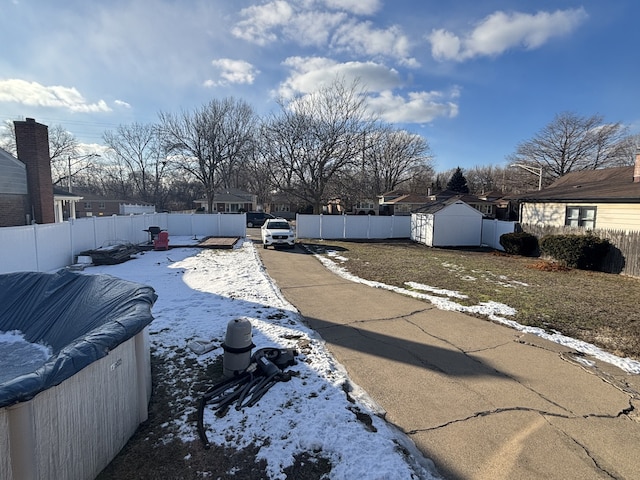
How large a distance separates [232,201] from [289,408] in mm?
43579

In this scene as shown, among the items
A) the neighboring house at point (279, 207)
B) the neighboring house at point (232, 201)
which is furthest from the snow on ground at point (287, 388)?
the neighboring house at point (279, 207)

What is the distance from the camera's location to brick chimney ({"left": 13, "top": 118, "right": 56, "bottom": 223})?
1426 cm

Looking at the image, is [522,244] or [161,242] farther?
[522,244]

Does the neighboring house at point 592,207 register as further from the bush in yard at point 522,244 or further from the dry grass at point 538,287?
the dry grass at point 538,287

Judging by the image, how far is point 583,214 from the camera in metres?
15.0

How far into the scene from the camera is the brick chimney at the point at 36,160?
14.3 m

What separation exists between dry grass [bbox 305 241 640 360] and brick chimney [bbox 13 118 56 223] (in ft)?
46.9

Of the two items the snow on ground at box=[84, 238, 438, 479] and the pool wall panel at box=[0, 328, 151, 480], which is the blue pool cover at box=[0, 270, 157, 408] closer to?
the pool wall panel at box=[0, 328, 151, 480]

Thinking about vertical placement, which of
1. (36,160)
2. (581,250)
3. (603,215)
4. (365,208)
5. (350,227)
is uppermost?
(36,160)

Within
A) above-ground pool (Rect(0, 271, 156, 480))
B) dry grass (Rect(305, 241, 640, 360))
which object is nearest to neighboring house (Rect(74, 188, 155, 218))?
dry grass (Rect(305, 241, 640, 360))

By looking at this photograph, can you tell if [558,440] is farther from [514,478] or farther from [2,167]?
[2,167]

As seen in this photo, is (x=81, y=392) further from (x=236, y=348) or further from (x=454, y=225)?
(x=454, y=225)

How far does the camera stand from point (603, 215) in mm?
13859

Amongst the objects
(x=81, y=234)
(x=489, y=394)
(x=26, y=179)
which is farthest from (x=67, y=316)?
(x=26, y=179)
